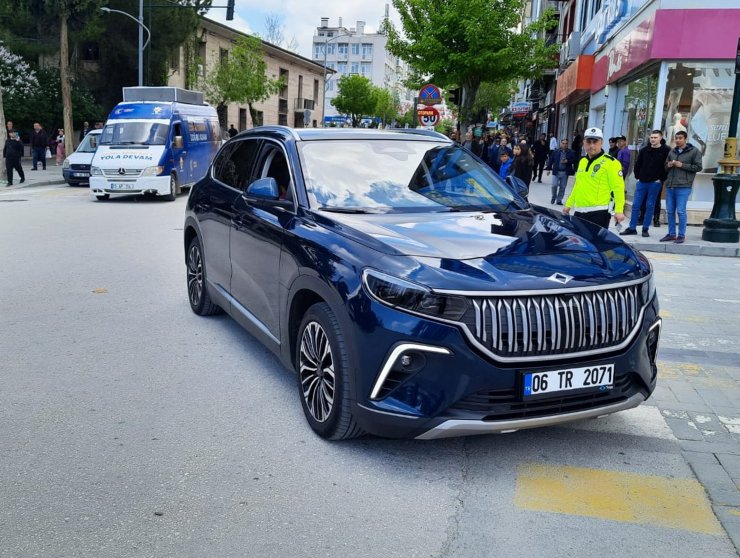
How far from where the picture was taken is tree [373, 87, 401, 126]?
340 feet

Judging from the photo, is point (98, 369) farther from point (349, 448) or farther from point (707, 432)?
point (707, 432)

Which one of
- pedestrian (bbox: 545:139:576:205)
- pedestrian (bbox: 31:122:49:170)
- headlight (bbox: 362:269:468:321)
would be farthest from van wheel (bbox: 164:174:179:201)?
headlight (bbox: 362:269:468:321)

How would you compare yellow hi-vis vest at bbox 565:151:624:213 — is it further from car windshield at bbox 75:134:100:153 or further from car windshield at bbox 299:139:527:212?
car windshield at bbox 75:134:100:153

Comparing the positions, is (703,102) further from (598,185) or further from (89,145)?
(89,145)

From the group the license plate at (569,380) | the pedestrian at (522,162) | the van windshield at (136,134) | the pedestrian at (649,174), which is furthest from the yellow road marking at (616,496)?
the van windshield at (136,134)

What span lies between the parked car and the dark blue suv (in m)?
18.9

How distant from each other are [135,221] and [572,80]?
18912 millimetres

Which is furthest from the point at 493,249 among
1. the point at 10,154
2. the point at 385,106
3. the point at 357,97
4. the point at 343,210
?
the point at 385,106

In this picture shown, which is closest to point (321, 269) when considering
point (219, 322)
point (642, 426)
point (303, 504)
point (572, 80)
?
point (303, 504)

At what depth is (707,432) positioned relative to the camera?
14.3 feet

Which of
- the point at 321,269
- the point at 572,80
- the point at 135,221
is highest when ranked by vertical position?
the point at 572,80

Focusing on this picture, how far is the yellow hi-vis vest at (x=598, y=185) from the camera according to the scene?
8266mm

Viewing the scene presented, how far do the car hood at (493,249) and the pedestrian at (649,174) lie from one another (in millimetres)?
9198

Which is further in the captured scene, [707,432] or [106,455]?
[707,432]
